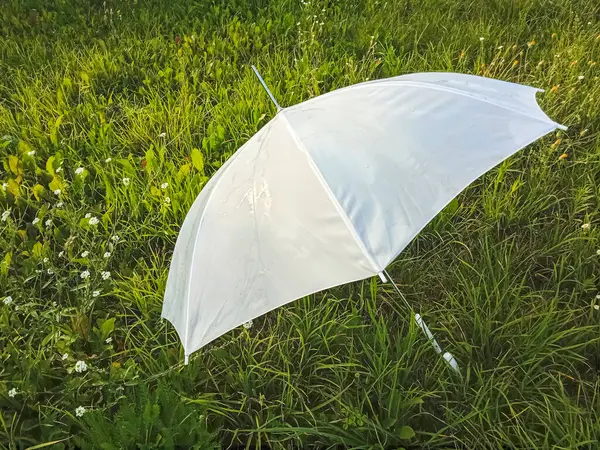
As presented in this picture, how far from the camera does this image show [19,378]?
166 cm

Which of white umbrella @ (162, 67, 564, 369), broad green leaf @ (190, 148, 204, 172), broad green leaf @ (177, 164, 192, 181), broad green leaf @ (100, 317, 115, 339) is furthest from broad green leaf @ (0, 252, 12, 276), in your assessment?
white umbrella @ (162, 67, 564, 369)

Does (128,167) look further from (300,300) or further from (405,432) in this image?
(405,432)

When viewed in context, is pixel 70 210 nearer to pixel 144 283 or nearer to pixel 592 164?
pixel 144 283

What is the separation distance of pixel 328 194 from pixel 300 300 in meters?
0.75

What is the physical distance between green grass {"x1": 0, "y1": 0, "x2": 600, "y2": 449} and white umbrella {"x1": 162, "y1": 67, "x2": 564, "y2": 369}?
0.53 meters

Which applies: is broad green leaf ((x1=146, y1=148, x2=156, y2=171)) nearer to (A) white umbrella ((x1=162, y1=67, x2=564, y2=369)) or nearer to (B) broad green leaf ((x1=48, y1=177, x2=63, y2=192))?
(B) broad green leaf ((x1=48, y1=177, x2=63, y2=192))

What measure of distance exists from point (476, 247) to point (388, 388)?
744mm

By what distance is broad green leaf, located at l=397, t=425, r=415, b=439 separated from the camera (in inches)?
56.5

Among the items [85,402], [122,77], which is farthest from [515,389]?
[122,77]

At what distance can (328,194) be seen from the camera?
1.21 meters

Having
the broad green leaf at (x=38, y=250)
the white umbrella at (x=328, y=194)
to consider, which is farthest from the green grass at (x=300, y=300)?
the white umbrella at (x=328, y=194)

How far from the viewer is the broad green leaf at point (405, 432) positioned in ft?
4.71

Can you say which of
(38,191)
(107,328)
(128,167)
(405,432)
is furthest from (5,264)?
(405,432)

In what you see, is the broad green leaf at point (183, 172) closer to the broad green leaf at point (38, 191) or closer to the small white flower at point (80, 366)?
the broad green leaf at point (38, 191)
